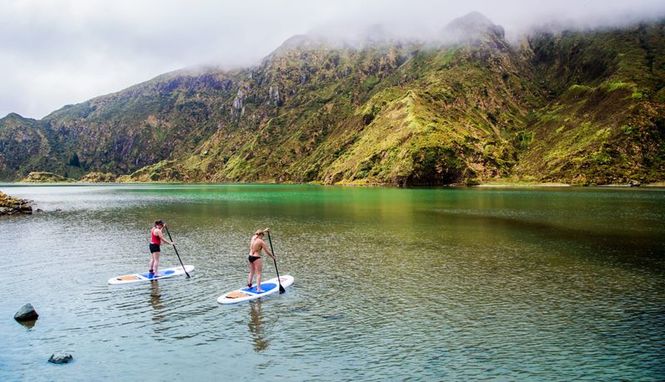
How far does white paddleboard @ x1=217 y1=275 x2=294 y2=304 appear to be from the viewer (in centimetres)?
3044

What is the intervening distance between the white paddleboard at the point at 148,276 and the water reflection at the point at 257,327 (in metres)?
11.1

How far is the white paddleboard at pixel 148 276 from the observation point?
36.1 meters

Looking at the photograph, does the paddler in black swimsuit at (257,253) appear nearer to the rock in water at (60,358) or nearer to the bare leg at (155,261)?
the bare leg at (155,261)

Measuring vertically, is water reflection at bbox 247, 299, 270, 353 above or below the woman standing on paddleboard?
below

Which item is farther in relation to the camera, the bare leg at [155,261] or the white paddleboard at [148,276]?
the bare leg at [155,261]

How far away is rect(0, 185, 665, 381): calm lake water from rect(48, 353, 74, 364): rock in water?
15.1 inches

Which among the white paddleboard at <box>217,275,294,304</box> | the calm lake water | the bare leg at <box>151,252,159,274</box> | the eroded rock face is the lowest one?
the calm lake water

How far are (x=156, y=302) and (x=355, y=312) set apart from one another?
13.3 meters

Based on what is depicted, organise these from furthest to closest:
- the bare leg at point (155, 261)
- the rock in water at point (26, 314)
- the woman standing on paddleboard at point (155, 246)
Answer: the woman standing on paddleboard at point (155, 246), the bare leg at point (155, 261), the rock in water at point (26, 314)

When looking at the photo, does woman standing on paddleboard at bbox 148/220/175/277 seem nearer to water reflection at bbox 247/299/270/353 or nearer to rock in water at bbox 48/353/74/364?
water reflection at bbox 247/299/270/353

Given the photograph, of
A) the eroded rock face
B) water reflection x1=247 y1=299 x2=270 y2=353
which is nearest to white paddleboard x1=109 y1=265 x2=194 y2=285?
water reflection x1=247 y1=299 x2=270 y2=353

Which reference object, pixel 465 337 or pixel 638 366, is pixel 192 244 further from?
pixel 638 366

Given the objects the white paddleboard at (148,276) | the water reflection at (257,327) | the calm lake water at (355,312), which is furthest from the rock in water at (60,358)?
the white paddleboard at (148,276)

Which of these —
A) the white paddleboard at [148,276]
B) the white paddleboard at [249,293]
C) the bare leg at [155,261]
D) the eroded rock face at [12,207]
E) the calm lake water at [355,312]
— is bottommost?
the calm lake water at [355,312]
